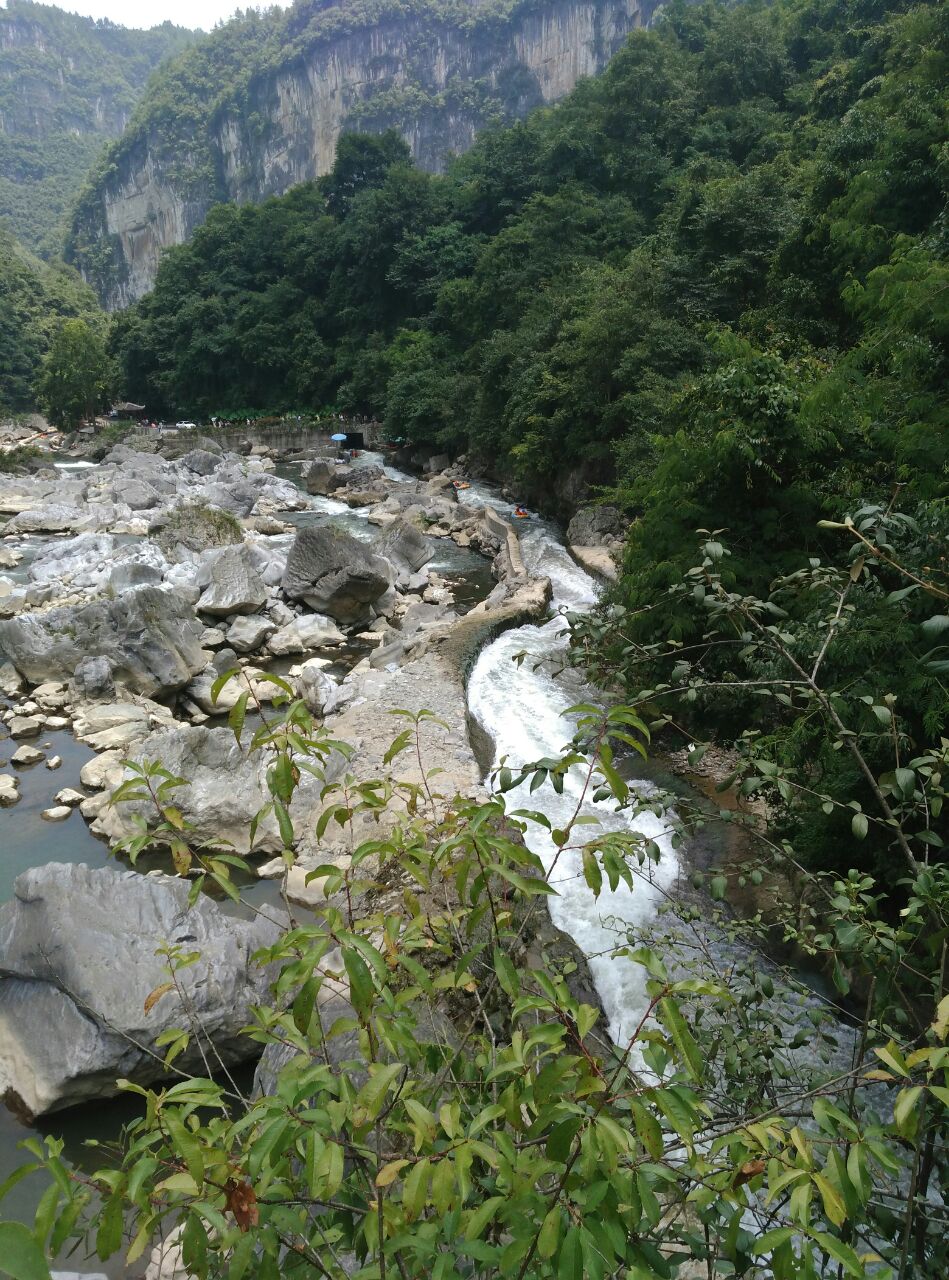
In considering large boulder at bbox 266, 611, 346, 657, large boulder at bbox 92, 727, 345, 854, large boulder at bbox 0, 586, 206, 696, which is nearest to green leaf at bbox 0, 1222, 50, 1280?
large boulder at bbox 92, 727, 345, 854

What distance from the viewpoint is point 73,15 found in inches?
4801

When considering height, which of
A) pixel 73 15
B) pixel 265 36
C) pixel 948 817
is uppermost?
pixel 73 15

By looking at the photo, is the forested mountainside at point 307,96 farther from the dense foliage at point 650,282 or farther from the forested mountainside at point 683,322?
the dense foliage at point 650,282

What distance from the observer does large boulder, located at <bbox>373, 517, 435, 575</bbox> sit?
15.4 metres

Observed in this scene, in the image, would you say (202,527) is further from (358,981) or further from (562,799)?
(358,981)

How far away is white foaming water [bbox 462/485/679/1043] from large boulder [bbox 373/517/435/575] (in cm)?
219

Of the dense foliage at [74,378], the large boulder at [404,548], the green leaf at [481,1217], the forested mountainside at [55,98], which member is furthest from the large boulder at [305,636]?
the forested mountainside at [55,98]

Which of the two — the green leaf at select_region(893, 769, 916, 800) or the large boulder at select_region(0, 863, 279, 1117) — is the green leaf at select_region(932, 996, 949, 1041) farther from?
the large boulder at select_region(0, 863, 279, 1117)

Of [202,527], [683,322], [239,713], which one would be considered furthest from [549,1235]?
[683,322]

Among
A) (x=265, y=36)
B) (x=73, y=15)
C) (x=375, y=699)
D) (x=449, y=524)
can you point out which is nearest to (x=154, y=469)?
(x=449, y=524)

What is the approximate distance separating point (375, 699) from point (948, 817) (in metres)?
5.83

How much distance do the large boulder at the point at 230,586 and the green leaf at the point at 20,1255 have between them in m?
11.8

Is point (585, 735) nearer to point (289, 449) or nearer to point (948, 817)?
point (948, 817)

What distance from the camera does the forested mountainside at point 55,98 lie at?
9254 cm
